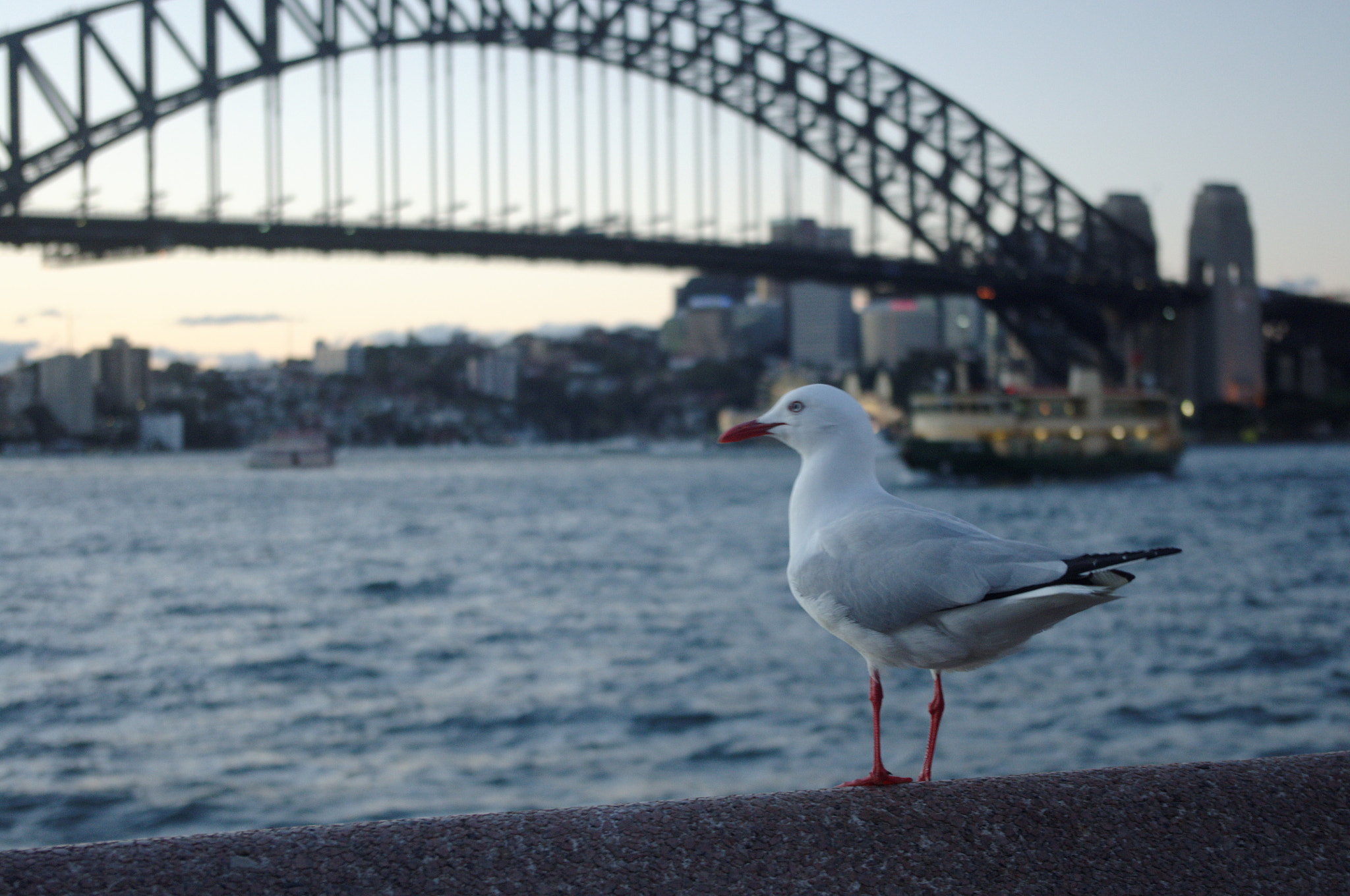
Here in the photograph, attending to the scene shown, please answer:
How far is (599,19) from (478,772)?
36.7 m

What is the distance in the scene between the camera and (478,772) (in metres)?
8.23

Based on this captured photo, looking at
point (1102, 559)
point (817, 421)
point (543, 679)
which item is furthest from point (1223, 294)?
point (1102, 559)

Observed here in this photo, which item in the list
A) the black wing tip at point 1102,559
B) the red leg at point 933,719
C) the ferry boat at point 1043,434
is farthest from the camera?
the ferry boat at point 1043,434

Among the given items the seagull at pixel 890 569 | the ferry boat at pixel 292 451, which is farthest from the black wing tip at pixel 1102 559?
the ferry boat at pixel 292 451

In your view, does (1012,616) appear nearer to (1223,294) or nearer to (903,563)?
(903,563)

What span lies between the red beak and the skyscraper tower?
5572cm

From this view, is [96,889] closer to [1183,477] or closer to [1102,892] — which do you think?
[1102,892]

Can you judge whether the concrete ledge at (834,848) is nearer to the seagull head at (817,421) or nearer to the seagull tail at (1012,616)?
the seagull tail at (1012,616)

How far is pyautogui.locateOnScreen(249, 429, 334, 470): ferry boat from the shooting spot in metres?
78.8

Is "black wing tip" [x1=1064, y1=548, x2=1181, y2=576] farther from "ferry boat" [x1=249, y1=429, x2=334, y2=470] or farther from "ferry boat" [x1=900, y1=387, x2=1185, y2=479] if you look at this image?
"ferry boat" [x1=249, y1=429, x2=334, y2=470]

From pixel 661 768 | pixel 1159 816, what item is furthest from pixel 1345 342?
pixel 1159 816

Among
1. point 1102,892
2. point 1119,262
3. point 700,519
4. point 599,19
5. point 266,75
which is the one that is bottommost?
point 700,519

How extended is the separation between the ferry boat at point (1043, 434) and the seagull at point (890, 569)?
1487 inches

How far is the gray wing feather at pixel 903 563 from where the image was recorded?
1.78m
